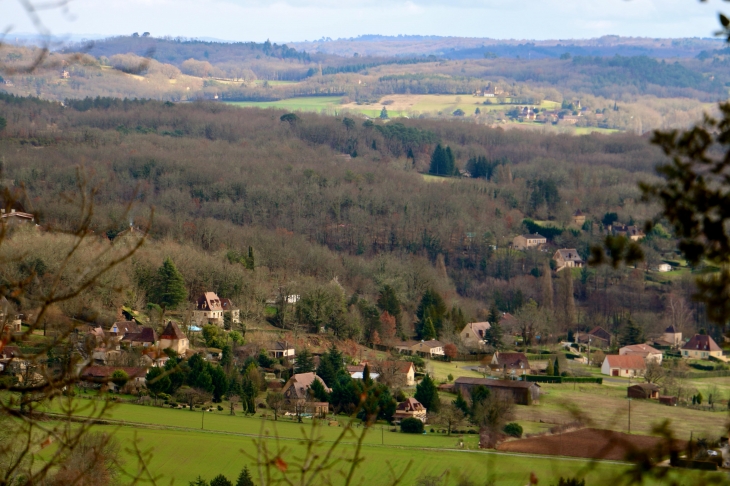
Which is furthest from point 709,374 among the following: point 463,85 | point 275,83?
point 275,83

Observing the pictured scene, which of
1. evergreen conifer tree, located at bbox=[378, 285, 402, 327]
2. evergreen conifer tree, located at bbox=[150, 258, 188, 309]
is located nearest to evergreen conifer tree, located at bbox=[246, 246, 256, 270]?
evergreen conifer tree, located at bbox=[378, 285, 402, 327]

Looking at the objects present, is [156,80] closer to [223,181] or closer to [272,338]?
[223,181]

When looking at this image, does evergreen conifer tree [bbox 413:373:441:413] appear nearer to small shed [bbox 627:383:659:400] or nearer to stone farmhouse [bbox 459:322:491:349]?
→ small shed [bbox 627:383:659:400]

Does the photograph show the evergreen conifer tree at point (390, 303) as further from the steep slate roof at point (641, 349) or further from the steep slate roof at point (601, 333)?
the steep slate roof at point (641, 349)

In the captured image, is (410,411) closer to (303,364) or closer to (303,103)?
(303,364)

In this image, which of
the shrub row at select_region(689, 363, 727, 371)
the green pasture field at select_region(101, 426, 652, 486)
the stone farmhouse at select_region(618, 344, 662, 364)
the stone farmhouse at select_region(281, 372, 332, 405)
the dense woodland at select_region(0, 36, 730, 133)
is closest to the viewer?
the green pasture field at select_region(101, 426, 652, 486)
